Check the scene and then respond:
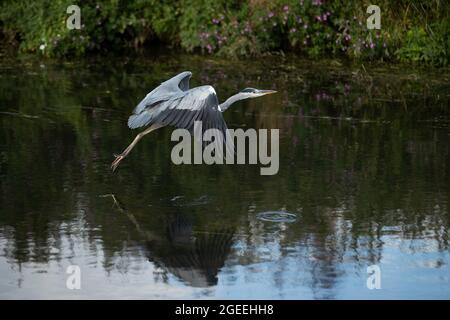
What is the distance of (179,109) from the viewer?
8.88m

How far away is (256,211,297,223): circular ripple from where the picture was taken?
8.09 metres

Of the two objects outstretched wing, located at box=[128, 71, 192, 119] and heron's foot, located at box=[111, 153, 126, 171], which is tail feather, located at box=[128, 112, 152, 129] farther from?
heron's foot, located at box=[111, 153, 126, 171]

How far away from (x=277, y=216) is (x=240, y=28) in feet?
22.8

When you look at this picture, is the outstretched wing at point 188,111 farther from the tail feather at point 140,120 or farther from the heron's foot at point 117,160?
the heron's foot at point 117,160

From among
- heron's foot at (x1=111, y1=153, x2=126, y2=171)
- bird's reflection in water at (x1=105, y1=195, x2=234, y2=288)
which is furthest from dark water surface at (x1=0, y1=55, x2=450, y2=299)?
heron's foot at (x1=111, y1=153, x2=126, y2=171)

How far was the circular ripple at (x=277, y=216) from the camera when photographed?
8.09m

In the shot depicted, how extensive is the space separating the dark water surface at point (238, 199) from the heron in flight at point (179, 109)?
545 mm

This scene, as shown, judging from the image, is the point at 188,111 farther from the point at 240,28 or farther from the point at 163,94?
the point at 240,28

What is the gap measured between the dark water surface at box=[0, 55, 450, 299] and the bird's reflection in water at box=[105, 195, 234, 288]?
2 centimetres

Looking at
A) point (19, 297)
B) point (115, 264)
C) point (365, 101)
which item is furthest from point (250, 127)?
point (19, 297)

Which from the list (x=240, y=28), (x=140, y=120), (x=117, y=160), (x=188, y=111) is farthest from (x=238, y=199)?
(x=240, y=28)
